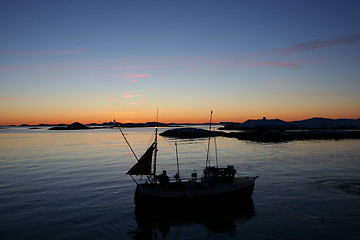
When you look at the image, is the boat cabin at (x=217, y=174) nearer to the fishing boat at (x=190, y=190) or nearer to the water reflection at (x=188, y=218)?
the fishing boat at (x=190, y=190)

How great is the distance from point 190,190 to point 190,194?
43 centimetres

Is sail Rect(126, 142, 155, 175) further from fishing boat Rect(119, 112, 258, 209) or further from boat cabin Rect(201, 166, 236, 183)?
boat cabin Rect(201, 166, 236, 183)

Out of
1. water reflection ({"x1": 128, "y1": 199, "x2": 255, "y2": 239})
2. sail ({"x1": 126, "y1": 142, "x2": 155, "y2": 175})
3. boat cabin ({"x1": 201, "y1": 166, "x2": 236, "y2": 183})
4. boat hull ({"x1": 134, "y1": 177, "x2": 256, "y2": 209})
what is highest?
sail ({"x1": 126, "y1": 142, "x2": 155, "y2": 175})

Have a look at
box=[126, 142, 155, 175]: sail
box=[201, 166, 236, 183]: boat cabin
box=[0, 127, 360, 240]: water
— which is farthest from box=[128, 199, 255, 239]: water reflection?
box=[126, 142, 155, 175]: sail

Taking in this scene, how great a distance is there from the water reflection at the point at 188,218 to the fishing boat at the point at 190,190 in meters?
0.63

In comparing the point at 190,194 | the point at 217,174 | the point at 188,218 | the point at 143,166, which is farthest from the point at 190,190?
the point at 143,166

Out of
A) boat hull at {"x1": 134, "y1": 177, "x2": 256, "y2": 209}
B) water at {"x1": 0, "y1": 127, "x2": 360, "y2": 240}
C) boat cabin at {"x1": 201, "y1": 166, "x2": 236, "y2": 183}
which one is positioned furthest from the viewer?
boat cabin at {"x1": 201, "y1": 166, "x2": 236, "y2": 183}

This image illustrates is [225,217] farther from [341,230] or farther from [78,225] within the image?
[78,225]

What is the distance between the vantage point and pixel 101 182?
37125 mm

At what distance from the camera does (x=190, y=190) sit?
25.6 meters

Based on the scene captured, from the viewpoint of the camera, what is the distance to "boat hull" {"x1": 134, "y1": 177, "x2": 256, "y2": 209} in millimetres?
25109

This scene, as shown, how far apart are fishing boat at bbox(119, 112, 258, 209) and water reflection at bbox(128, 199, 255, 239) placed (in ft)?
2.06

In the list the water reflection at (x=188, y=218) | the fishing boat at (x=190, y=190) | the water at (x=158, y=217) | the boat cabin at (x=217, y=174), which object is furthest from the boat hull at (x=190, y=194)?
the water at (x=158, y=217)

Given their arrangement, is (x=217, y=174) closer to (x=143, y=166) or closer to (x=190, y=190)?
(x=190, y=190)
